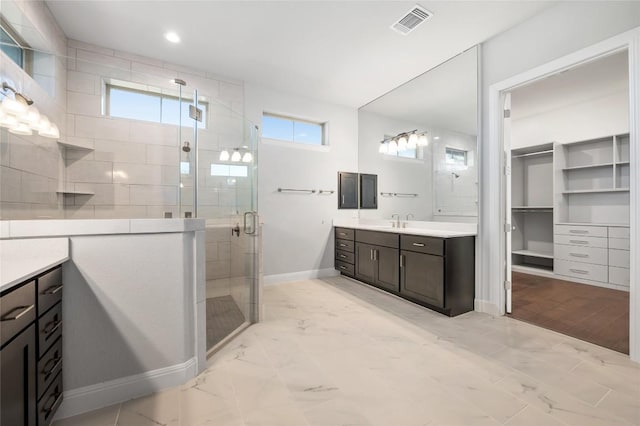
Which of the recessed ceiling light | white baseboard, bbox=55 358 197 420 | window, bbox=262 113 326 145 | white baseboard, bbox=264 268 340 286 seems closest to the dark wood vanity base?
white baseboard, bbox=264 268 340 286

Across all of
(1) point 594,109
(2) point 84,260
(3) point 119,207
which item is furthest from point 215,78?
(1) point 594,109

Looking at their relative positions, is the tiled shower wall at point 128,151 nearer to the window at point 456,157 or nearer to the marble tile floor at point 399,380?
the marble tile floor at point 399,380

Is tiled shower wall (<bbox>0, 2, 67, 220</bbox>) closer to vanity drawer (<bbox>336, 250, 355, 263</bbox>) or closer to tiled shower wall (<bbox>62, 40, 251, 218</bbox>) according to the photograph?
tiled shower wall (<bbox>62, 40, 251, 218</bbox>)

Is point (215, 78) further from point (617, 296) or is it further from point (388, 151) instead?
point (617, 296)

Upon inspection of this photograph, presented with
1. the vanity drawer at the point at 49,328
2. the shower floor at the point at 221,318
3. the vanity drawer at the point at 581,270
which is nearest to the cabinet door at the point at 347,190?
the shower floor at the point at 221,318

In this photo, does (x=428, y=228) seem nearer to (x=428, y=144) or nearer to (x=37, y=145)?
(x=428, y=144)

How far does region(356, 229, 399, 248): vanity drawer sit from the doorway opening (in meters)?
1.15

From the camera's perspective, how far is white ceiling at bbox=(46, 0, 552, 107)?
233 centimetres

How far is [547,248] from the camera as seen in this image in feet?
15.1

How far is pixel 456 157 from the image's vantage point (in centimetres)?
312

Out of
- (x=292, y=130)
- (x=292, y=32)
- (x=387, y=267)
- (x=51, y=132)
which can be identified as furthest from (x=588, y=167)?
(x=51, y=132)

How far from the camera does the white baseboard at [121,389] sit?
1.36 meters

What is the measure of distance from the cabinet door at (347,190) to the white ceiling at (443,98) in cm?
117

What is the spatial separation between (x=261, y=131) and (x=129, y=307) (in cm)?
296
